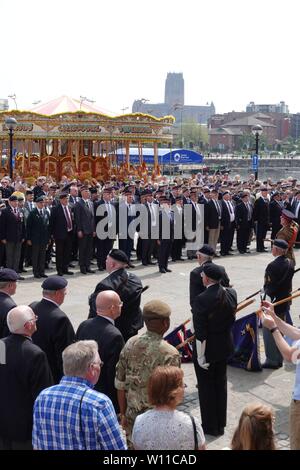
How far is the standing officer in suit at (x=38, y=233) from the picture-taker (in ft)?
42.2

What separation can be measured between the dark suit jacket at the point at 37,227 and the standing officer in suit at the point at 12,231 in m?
0.16

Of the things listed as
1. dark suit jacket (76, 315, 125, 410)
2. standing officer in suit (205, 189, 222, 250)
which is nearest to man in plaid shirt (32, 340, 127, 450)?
dark suit jacket (76, 315, 125, 410)

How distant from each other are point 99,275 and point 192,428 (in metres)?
10.1

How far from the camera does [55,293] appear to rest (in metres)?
5.44

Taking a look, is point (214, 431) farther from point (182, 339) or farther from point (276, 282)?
point (276, 282)

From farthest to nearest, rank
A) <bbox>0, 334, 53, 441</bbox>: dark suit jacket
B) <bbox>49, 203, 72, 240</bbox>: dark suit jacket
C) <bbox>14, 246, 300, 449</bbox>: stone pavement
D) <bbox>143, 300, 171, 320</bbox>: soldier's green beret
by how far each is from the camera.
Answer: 1. <bbox>49, 203, 72, 240</bbox>: dark suit jacket
2. <bbox>14, 246, 300, 449</bbox>: stone pavement
3. <bbox>143, 300, 171, 320</bbox>: soldier's green beret
4. <bbox>0, 334, 53, 441</bbox>: dark suit jacket

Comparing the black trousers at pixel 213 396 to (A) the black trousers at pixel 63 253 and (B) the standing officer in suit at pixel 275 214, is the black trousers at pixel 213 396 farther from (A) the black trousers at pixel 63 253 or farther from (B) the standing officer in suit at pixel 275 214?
(B) the standing officer in suit at pixel 275 214

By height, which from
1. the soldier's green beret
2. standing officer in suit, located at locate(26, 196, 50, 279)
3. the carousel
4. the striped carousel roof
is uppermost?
the striped carousel roof

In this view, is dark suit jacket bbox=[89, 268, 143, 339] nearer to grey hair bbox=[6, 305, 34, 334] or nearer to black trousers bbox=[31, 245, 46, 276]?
grey hair bbox=[6, 305, 34, 334]

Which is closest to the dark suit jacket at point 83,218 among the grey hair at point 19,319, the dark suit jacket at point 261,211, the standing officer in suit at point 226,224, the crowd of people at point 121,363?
the crowd of people at point 121,363

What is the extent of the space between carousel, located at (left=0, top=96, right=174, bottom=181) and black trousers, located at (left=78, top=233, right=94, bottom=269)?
45.1ft

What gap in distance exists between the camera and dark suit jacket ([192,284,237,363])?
5785 mm

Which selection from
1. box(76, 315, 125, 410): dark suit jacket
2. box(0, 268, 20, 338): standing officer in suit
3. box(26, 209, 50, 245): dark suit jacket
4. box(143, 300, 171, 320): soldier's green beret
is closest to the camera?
box(143, 300, 171, 320): soldier's green beret
